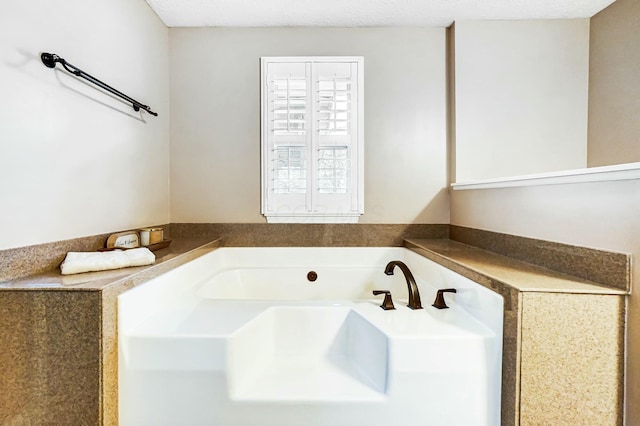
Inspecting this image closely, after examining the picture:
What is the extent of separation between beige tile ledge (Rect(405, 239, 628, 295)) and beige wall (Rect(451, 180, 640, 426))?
125 millimetres

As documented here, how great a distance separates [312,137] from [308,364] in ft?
4.86

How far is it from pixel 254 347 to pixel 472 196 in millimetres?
1542

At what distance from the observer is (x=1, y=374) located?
0.85m

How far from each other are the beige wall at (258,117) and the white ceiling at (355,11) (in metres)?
0.07

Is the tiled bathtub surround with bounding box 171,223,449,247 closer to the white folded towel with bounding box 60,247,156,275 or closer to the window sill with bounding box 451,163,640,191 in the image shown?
the window sill with bounding box 451,163,640,191

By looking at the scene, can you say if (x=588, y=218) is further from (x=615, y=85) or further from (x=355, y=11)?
(x=355, y=11)

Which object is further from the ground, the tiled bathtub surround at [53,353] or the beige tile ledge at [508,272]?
the beige tile ledge at [508,272]

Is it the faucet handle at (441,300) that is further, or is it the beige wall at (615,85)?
the beige wall at (615,85)

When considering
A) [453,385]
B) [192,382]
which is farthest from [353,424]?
[192,382]

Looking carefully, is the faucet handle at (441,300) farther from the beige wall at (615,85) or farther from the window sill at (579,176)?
the beige wall at (615,85)

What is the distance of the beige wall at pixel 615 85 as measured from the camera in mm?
1704

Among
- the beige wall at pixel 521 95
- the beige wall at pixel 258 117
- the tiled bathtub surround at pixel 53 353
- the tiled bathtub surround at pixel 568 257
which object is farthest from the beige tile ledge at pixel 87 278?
the beige wall at pixel 521 95

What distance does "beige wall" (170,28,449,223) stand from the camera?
2090 millimetres

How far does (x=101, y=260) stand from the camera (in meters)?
1.10
